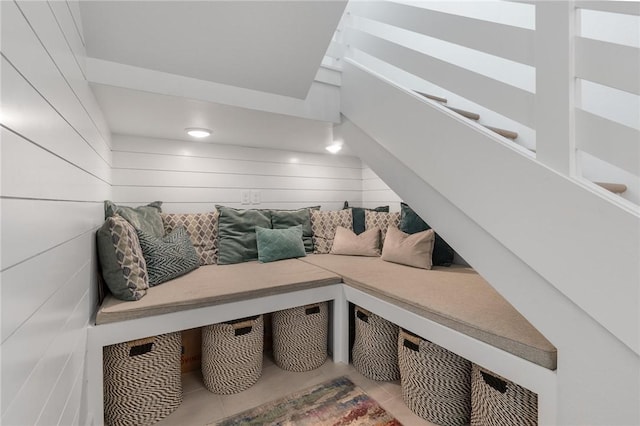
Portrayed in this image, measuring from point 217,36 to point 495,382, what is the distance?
1978mm

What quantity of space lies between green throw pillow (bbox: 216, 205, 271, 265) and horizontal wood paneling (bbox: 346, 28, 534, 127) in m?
1.54

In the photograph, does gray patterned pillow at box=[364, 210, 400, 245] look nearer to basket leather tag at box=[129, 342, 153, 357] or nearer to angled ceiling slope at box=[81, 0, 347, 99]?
angled ceiling slope at box=[81, 0, 347, 99]

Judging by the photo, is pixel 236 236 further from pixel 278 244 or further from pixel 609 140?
pixel 609 140

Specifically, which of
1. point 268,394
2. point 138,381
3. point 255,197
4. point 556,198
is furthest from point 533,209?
point 255,197

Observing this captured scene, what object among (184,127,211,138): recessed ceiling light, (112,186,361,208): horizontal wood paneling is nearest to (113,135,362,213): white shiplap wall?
(112,186,361,208): horizontal wood paneling

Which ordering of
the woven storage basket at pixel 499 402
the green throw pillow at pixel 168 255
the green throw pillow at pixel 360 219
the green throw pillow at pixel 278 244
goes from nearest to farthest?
the woven storage basket at pixel 499 402 < the green throw pillow at pixel 168 255 < the green throw pillow at pixel 278 244 < the green throw pillow at pixel 360 219

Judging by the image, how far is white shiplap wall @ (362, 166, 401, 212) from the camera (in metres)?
2.89

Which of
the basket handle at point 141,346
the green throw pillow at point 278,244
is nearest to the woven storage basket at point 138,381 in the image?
the basket handle at point 141,346

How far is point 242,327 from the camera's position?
168cm

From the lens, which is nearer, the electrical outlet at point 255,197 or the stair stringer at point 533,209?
the stair stringer at point 533,209

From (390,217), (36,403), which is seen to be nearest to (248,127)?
(390,217)

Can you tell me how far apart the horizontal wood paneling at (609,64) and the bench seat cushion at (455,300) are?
2.64 ft

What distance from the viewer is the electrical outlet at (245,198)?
266cm

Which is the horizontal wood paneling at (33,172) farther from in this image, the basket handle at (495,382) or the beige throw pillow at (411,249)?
the beige throw pillow at (411,249)
